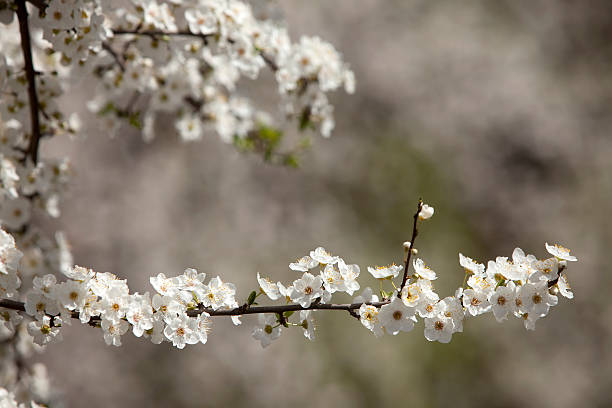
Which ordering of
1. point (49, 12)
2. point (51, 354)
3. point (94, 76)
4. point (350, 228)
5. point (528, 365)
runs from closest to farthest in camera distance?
1. point (49, 12)
2. point (94, 76)
3. point (51, 354)
4. point (528, 365)
5. point (350, 228)

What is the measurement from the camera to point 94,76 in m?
3.10

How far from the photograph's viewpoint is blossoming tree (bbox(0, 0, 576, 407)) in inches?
67.9

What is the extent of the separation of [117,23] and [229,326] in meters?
3.53

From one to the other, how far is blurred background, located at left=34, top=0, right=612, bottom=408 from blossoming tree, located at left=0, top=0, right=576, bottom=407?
2.33 metres

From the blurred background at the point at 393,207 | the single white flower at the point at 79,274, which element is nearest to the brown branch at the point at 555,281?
the single white flower at the point at 79,274

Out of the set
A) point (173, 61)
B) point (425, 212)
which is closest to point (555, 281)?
point (425, 212)

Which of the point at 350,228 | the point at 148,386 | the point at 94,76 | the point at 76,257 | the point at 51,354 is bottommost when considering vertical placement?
the point at 51,354

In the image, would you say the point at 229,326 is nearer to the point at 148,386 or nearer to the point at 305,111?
the point at 148,386

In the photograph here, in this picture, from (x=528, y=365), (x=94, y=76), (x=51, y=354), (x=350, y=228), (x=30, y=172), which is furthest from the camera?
(x=350, y=228)

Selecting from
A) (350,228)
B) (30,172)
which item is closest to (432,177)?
(350,228)

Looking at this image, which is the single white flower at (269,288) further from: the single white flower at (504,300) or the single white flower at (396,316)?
the single white flower at (504,300)

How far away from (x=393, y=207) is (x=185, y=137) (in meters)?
3.54

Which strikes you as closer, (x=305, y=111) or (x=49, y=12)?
(x=49, y=12)

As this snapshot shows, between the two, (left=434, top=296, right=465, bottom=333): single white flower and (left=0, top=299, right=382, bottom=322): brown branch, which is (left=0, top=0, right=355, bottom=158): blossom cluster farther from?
(left=434, top=296, right=465, bottom=333): single white flower
